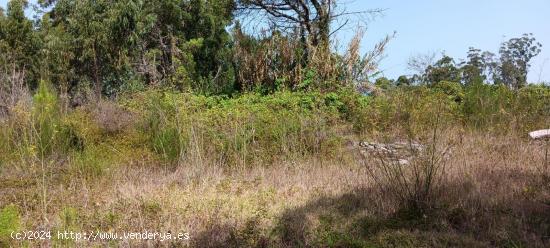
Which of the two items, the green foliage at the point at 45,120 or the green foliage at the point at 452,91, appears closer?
the green foliage at the point at 45,120

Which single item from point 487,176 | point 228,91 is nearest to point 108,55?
point 228,91

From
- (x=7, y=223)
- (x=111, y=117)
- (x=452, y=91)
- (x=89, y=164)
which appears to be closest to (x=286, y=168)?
(x=89, y=164)

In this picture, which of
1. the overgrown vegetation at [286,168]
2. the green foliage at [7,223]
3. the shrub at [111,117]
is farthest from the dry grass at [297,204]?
the shrub at [111,117]

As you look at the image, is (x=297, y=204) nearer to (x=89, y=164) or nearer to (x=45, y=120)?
(x=89, y=164)

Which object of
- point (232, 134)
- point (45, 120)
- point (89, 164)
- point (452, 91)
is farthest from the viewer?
point (452, 91)

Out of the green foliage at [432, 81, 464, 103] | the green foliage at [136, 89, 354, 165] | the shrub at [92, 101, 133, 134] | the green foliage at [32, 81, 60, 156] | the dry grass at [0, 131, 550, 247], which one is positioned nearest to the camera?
the dry grass at [0, 131, 550, 247]

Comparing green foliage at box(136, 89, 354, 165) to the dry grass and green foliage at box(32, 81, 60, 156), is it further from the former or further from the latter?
green foliage at box(32, 81, 60, 156)

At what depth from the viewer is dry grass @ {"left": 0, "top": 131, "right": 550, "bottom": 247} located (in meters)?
3.50

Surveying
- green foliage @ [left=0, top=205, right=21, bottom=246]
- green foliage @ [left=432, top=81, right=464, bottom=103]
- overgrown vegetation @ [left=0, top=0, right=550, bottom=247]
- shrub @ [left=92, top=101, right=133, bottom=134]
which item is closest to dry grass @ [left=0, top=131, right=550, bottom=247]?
overgrown vegetation @ [left=0, top=0, right=550, bottom=247]

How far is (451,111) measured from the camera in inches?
304

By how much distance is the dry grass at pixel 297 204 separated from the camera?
3498 mm

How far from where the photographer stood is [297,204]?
4.21m

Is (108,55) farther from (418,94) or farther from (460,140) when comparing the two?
(460,140)

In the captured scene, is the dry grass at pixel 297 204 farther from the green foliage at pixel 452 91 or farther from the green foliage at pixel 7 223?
the green foliage at pixel 452 91
